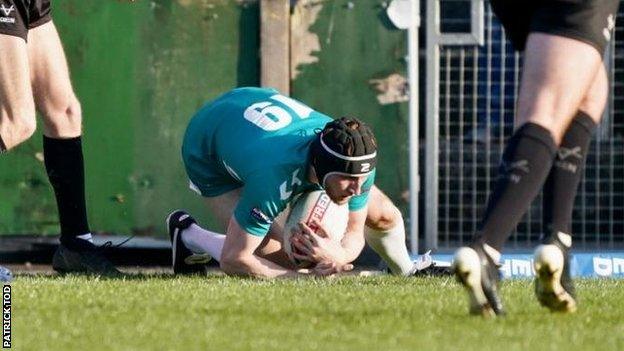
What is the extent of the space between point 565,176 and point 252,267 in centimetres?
263

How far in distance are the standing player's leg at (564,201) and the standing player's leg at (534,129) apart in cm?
18

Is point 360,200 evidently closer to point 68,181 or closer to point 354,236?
point 354,236

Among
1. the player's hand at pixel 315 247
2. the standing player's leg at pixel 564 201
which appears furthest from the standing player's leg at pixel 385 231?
the standing player's leg at pixel 564 201

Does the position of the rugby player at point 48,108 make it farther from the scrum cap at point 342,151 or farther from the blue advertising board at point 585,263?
the blue advertising board at point 585,263

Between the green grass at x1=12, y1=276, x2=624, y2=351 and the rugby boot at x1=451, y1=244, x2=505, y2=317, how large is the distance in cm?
6

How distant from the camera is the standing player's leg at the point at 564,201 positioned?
5395 millimetres

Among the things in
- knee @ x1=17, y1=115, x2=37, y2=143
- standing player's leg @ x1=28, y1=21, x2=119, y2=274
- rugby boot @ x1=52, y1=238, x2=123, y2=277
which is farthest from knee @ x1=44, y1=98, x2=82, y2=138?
rugby boot @ x1=52, y1=238, x2=123, y2=277

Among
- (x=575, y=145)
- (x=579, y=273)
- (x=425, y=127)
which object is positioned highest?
(x=575, y=145)

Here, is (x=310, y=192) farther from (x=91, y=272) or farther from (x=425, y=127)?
(x=425, y=127)

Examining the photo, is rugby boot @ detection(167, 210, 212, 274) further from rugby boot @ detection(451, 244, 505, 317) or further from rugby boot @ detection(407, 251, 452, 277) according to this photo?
rugby boot @ detection(451, 244, 505, 317)

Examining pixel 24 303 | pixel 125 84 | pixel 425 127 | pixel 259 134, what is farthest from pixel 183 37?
pixel 24 303

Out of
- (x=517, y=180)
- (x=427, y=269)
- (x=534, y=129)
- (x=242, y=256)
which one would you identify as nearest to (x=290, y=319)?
(x=517, y=180)

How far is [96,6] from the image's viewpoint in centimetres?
1108

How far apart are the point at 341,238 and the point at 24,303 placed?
2526 millimetres
